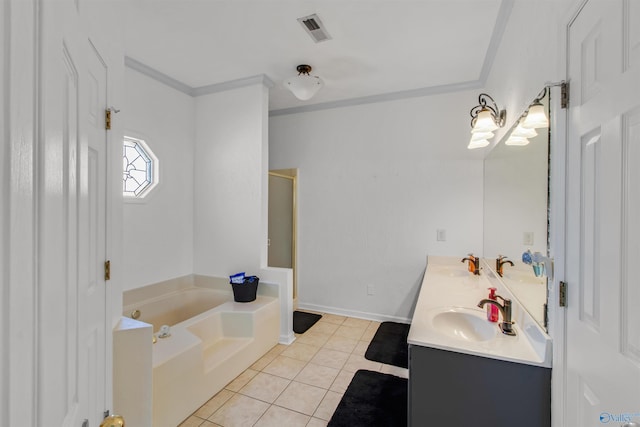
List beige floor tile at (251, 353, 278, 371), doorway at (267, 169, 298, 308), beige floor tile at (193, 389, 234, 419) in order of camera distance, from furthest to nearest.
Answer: doorway at (267, 169, 298, 308) → beige floor tile at (251, 353, 278, 371) → beige floor tile at (193, 389, 234, 419)

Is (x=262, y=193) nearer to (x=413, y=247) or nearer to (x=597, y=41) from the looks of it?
(x=413, y=247)

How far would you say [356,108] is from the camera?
335 cm

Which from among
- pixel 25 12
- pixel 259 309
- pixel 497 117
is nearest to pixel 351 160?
pixel 497 117

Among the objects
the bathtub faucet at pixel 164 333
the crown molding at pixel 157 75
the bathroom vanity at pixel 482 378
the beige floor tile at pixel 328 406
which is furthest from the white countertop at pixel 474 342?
the crown molding at pixel 157 75

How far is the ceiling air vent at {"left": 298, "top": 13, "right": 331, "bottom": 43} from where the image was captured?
1970mm

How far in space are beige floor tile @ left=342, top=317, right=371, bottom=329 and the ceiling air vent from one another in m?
2.74

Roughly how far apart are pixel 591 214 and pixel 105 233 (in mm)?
1783

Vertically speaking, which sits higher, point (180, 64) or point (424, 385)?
point (180, 64)

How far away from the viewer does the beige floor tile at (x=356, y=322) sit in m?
3.17

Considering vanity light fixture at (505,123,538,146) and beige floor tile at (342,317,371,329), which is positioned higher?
vanity light fixture at (505,123,538,146)

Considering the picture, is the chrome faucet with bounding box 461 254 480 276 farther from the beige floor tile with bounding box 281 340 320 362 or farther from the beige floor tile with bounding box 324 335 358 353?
the beige floor tile with bounding box 281 340 320 362

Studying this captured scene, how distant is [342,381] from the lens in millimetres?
2141

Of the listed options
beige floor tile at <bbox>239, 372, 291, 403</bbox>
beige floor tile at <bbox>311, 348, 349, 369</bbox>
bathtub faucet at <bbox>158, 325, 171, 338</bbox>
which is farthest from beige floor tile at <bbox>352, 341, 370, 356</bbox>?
bathtub faucet at <bbox>158, 325, 171, 338</bbox>

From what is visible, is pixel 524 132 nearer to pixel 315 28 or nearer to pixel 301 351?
pixel 315 28
